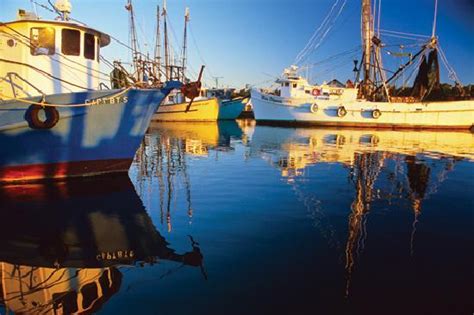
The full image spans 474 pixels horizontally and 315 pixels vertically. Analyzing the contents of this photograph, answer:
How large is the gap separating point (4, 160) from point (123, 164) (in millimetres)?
3507

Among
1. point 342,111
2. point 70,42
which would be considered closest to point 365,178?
point 70,42

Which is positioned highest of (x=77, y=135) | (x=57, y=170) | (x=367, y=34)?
(x=367, y=34)

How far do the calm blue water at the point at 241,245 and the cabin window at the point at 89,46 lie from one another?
4724mm

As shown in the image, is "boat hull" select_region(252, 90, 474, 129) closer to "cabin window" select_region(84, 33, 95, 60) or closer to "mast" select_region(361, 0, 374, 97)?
"mast" select_region(361, 0, 374, 97)

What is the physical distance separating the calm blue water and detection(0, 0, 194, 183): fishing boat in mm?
839

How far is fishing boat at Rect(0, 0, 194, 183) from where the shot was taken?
411 inches

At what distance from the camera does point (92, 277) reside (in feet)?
17.0

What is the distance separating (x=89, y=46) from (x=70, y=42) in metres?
0.71

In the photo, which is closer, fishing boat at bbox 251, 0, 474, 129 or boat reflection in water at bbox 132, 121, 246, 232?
boat reflection in water at bbox 132, 121, 246, 232

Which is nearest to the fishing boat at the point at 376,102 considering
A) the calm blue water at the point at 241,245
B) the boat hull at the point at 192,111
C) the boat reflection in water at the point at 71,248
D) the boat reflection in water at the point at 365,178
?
the boat hull at the point at 192,111

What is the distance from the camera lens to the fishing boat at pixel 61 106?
1043cm

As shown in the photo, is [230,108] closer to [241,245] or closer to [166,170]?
[166,170]

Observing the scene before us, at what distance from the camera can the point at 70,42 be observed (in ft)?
41.1

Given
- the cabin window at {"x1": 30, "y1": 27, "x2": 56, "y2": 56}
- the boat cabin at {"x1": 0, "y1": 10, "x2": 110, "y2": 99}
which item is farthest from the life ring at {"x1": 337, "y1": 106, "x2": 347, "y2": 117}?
the cabin window at {"x1": 30, "y1": 27, "x2": 56, "y2": 56}
